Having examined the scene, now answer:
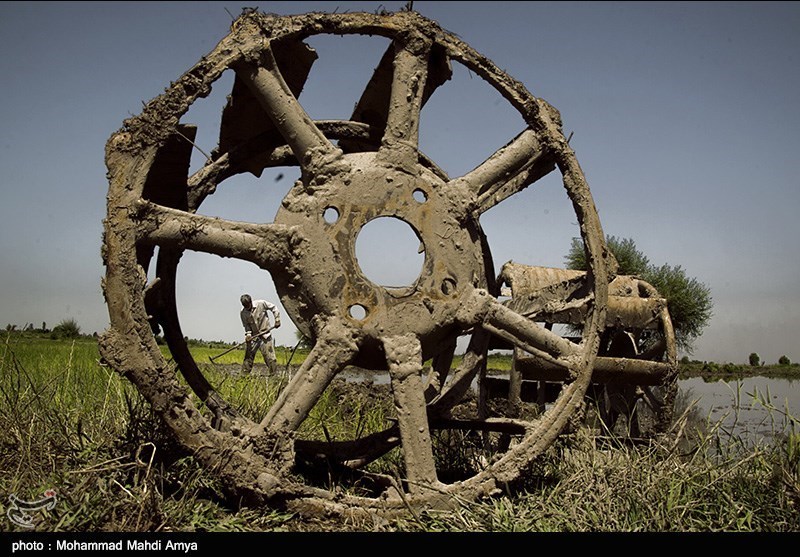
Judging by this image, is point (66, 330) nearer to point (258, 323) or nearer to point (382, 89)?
point (258, 323)

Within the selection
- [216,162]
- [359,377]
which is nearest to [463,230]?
[216,162]

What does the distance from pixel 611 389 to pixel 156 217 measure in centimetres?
572

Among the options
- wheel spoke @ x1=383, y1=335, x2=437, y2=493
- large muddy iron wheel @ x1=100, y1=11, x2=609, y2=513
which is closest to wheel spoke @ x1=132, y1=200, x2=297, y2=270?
large muddy iron wheel @ x1=100, y1=11, x2=609, y2=513

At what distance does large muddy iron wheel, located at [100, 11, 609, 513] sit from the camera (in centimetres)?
389

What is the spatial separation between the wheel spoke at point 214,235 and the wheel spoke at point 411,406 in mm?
866

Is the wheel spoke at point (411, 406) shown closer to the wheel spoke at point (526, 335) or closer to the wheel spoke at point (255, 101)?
the wheel spoke at point (526, 335)

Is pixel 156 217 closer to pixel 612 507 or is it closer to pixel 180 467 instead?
pixel 180 467

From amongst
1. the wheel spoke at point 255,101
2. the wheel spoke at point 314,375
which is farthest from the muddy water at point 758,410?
the wheel spoke at point 255,101

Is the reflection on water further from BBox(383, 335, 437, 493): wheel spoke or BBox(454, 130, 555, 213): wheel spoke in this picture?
BBox(454, 130, 555, 213): wheel spoke

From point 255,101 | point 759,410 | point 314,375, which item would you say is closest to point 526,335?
point 314,375

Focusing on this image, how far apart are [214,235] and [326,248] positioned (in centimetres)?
66

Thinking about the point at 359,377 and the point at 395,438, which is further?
the point at 359,377

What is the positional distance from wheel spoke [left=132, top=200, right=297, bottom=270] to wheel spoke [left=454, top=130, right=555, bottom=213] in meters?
1.28

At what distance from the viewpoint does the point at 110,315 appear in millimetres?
3771
